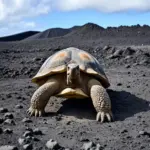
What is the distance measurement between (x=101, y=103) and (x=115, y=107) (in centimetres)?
63

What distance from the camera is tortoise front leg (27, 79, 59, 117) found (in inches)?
219

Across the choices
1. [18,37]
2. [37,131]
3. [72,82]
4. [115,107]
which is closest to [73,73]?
[72,82]

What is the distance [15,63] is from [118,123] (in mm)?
6303

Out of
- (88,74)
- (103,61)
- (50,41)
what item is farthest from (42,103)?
(50,41)

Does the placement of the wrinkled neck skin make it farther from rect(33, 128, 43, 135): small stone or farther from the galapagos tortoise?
rect(33, 128, 43, 135): small stone

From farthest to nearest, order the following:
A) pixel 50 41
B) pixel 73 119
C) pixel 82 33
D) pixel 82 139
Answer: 1. pixel 82 33
2. pixel 50 41
3. pixel 73 119
4. pixel 82 139

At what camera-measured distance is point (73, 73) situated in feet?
17.8

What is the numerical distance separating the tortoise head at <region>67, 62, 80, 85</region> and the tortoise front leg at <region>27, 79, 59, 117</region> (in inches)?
10.2

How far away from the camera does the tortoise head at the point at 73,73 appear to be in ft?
17.7

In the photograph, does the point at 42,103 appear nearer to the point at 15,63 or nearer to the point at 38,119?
the point at 38,119

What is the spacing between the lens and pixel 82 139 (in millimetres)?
4430

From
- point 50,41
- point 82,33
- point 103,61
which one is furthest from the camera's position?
point 82,33

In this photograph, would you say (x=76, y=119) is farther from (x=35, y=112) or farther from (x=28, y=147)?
(x=28, y=147)

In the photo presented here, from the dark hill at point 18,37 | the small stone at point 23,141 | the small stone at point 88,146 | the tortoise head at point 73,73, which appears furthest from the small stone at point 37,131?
the dark hill at point 18,37
